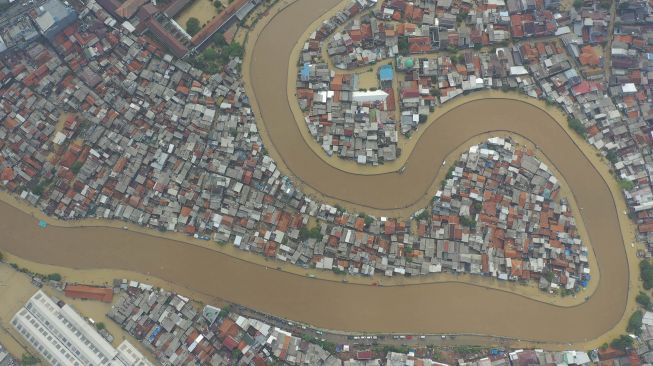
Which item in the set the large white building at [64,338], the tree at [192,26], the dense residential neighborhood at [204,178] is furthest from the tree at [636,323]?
the tree at [192,26]

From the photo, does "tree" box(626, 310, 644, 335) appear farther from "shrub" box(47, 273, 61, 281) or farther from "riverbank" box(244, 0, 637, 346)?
"shrub" box(47, 273, 61, 281)

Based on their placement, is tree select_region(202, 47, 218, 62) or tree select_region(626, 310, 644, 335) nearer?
tree select_region(626, 310, 644, 335)

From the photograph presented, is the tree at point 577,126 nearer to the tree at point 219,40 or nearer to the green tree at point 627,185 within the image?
the green tree at point 627,185

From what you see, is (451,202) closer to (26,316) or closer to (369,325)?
(369,325)

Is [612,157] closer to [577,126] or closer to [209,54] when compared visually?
[577,126]

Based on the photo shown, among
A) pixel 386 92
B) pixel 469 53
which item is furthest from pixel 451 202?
pixel 469 53

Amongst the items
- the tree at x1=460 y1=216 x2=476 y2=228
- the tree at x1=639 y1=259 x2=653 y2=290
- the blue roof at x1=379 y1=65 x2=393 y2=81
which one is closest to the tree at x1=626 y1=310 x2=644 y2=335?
the tree at x1=639 y1=259 x2=653 y2=290

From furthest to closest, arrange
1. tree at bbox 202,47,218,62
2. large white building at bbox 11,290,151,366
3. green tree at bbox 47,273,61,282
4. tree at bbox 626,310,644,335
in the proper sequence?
tree at bbox 202,47,218,62
tree at bbox 626,310,644,335
green tree at bbox 47,273,61,282
large white building at bbox 11,290,151,366
